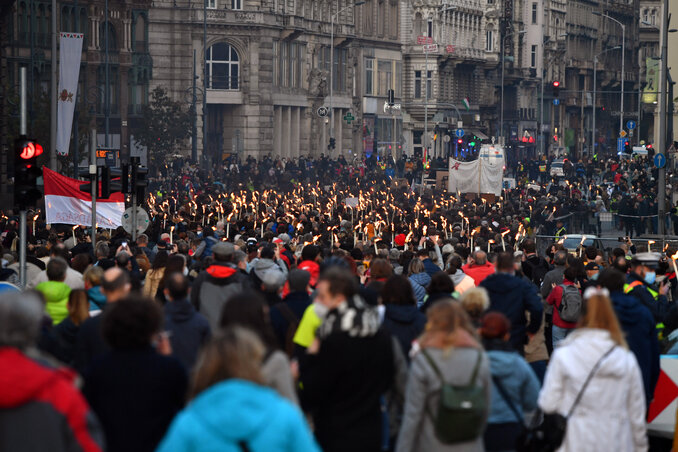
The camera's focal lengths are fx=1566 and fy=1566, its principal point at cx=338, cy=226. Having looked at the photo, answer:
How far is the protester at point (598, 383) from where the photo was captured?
776 cm

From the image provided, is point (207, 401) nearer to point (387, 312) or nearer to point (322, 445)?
point (322, 445)

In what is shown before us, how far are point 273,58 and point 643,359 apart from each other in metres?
68.2

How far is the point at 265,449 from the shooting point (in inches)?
210

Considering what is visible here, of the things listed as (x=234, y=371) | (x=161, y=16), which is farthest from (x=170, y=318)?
(x=161, y=16)

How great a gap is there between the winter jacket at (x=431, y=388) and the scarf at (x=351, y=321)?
12.6 inches

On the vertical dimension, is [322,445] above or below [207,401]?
below

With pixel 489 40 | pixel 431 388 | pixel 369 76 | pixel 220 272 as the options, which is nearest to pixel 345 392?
pixel 431 388

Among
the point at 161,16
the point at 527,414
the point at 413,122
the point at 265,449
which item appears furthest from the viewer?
the point at 413,122

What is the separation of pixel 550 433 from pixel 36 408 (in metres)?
3.19

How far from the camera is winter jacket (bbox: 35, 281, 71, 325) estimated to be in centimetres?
1005

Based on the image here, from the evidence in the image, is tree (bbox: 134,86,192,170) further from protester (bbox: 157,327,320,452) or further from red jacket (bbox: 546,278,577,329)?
protester (bbox: 157,327,320,452)

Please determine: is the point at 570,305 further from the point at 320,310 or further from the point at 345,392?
the point at 345,392

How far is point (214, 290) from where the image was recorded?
35.2 ft

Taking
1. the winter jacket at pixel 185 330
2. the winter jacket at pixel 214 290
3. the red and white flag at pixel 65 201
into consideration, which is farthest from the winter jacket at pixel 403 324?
the red and white flag at pixel 65 201
